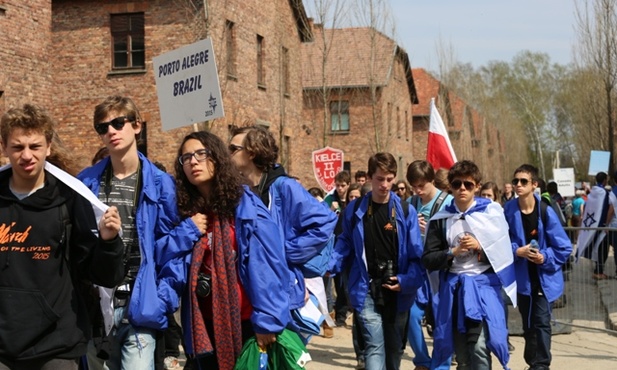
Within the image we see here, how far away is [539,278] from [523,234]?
0.42 m

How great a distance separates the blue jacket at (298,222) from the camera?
584 centimetres

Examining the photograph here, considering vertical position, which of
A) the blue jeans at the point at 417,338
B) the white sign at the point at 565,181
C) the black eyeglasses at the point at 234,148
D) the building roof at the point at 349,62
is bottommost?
the blue jeans at the point at 417,338

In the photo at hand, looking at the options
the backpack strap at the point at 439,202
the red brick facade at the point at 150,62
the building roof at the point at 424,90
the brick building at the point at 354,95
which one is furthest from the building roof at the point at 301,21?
the building roof at the point at 424,90

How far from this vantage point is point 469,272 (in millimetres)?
7281

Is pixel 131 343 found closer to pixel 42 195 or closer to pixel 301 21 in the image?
pixel 42 195

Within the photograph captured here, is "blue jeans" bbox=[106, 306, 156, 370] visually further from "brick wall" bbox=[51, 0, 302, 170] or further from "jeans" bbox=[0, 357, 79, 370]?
"brick wall" bbox=[51, 0, 302, 170]

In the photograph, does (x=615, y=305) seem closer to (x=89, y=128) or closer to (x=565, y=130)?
(x=89, y=128)

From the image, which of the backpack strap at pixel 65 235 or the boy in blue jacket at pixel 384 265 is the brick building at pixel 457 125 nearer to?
the boy in blue jacket at pixel 384 265

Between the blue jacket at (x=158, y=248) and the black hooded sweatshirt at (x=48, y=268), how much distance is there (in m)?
0.52

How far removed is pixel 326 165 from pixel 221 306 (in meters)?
14.2

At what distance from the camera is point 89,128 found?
24.8 meters

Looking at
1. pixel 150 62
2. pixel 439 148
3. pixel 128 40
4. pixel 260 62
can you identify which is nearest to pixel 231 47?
pixel 260 62

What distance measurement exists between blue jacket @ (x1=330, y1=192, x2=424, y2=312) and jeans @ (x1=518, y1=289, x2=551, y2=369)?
4.51 ft

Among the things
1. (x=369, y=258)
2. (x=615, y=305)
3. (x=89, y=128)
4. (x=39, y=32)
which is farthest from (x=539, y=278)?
(x=89, y=128)
